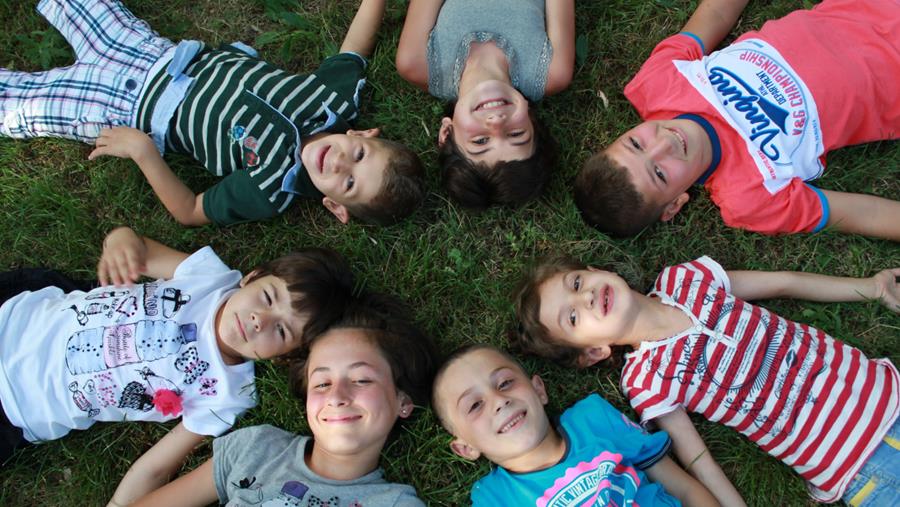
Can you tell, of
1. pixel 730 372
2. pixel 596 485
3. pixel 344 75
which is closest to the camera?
pixel 596 485

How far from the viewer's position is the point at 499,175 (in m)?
3.42

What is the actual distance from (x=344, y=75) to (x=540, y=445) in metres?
2.37

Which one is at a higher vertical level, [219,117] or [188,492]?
[219,117]

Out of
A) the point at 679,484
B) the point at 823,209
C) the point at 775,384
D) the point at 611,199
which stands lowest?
the point at 679,484

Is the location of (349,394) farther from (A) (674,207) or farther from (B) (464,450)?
(A) (674,207)

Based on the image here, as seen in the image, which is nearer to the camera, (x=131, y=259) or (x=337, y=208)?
(x=131, y=259)

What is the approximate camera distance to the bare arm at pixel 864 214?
11.3ft

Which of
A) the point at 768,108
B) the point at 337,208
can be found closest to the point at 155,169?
the point at 337,208

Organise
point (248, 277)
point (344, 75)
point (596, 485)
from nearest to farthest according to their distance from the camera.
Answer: point (596, 485)
point (248, 277)
point (344, 75)

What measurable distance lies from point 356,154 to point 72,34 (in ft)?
6.56

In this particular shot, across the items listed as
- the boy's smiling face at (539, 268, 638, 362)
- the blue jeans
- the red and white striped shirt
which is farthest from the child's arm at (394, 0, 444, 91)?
the blue jeans

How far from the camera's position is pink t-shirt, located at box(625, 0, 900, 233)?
336 cm

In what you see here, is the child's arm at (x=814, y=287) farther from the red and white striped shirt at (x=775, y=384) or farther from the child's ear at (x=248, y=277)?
the child's ear at (x=248, y=277)

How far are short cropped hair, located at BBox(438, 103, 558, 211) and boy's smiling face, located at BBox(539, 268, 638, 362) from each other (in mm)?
577
